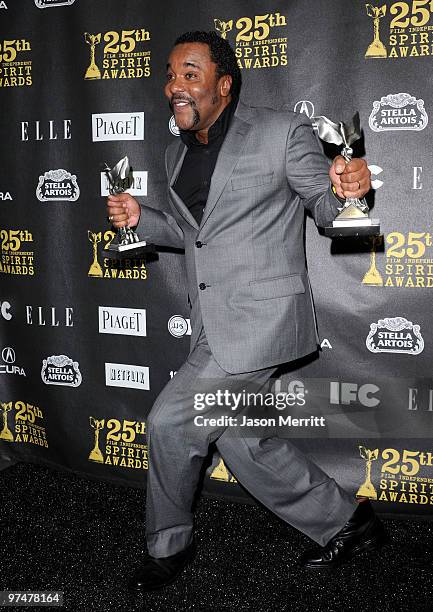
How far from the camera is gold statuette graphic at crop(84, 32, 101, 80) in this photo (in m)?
3.03

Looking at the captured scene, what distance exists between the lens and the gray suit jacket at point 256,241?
2.19 metres

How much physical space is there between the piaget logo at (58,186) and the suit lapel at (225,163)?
1.14m

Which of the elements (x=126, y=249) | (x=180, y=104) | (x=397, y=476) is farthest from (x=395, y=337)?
(x=180, y=104)

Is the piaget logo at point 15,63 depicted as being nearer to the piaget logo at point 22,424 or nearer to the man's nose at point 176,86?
the man's nose at point 176,86

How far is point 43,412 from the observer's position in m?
3.45

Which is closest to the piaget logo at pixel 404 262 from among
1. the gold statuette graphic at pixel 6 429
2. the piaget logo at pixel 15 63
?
the piaget logo at pixel 15 63

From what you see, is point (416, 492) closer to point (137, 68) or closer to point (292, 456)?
point (292, 456)

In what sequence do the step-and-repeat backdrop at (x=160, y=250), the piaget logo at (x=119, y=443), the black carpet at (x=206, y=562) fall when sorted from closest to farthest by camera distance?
the black carpet at (x=206, y=562), the step-and-repeat backdrop at (x=160, y=250), the piaget logo at (x=119, y=443)

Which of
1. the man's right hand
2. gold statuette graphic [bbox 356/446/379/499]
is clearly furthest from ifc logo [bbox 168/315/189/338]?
gold statuette graphic [bbox 356/446/379/499]

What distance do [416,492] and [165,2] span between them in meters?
2.38

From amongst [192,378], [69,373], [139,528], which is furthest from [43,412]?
[192,378]

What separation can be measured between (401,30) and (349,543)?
6.44 feet

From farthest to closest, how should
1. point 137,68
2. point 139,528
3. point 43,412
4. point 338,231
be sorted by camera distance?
1. point 43,412
2. point 137,68
3. point 139,528
4. point 338,231

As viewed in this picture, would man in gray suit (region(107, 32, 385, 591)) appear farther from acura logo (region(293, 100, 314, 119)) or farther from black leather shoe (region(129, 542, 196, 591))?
acura logo (region(293, 100, 314, 119))
